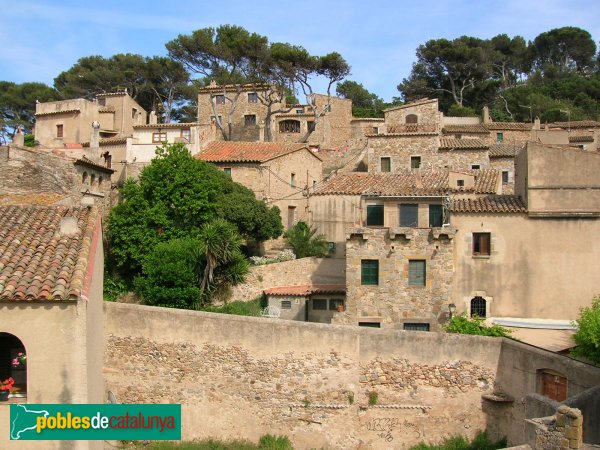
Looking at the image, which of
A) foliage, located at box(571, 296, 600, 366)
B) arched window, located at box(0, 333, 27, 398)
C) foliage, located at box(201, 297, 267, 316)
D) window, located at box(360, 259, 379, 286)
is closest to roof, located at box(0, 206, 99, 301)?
arched window, located at box(0, 333, 27, 398)

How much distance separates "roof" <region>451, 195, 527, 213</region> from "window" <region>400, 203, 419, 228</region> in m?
1.84

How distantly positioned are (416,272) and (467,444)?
290 inches

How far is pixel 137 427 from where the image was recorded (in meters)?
15.1

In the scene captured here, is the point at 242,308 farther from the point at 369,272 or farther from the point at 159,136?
the point at 159,136

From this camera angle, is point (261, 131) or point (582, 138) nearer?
point (582, 138)

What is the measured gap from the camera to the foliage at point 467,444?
64.8 feet

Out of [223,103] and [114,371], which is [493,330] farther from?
[223,103]

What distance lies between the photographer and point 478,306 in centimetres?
2508

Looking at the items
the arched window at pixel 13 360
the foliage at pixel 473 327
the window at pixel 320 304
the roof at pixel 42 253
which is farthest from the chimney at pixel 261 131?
the arched window at pixel 13 360

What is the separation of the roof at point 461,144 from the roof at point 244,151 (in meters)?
8.76

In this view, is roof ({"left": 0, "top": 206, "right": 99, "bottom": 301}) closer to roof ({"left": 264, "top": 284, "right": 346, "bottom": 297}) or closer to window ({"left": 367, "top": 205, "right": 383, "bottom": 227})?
roof ({"left": 264, "top": 284, "right": 346, "bottom": 297})

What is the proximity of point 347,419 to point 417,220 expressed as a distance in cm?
991

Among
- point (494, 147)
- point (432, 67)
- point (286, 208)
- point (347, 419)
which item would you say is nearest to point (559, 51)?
point (432, 67)

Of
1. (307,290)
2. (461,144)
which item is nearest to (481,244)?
(307,290)
